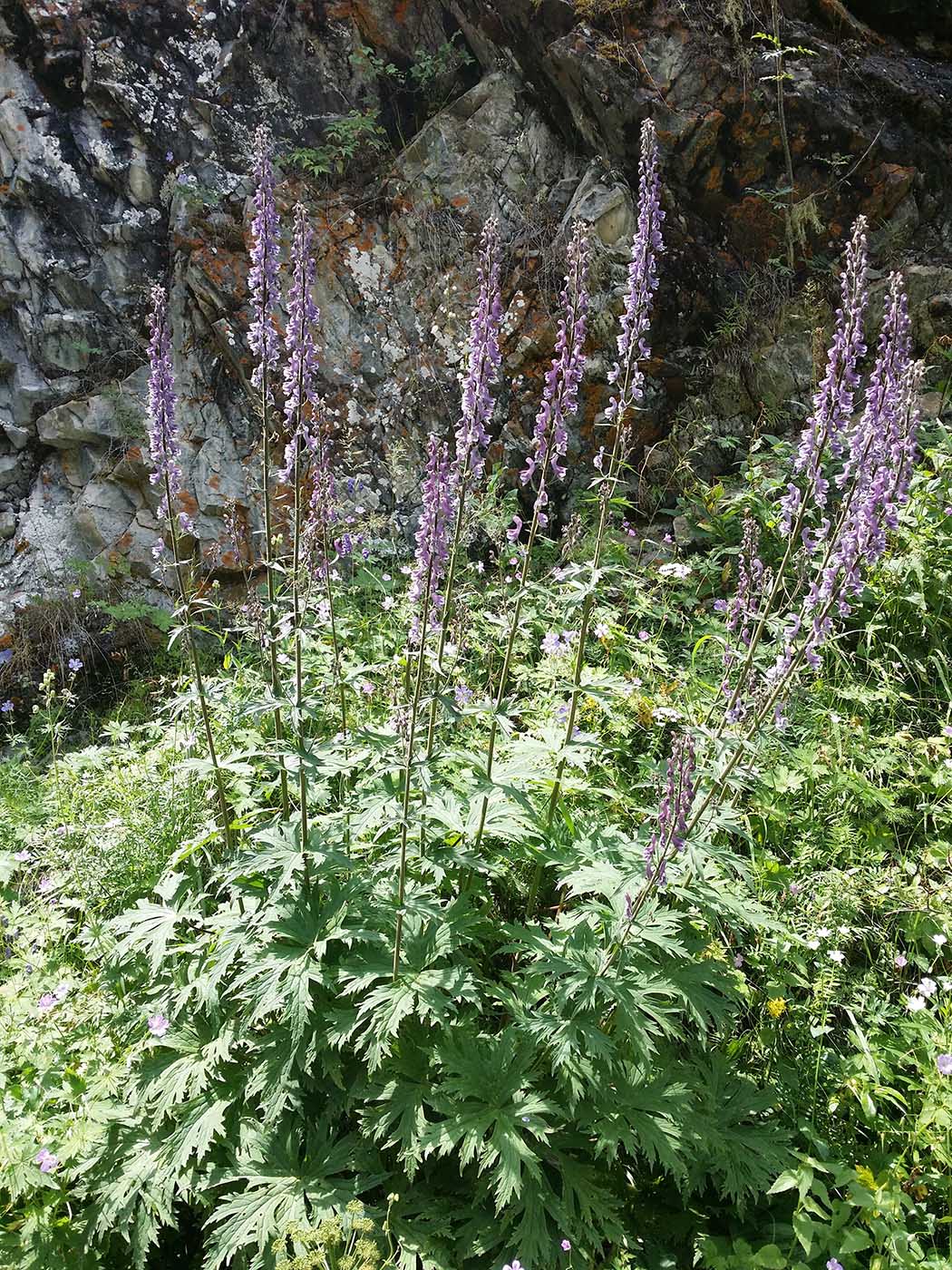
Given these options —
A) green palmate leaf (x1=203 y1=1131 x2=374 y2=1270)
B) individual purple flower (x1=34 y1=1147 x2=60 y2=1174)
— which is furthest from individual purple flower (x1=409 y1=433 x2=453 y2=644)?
individual purple flower (x1=34 y1=1147 x2=60 y2=1174)

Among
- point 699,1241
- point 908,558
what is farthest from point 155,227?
point 699,1241

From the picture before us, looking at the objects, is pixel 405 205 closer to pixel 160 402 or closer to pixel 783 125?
pixel 783 125

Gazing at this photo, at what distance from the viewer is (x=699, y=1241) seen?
2.80m

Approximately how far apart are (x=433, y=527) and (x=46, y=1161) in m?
2.77

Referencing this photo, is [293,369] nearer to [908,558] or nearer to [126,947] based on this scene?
[126,947]

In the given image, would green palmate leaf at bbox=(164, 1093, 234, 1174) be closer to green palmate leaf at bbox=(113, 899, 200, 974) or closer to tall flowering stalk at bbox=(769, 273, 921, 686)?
green palmate leaf at bbox=(113, 899, 200, 974)

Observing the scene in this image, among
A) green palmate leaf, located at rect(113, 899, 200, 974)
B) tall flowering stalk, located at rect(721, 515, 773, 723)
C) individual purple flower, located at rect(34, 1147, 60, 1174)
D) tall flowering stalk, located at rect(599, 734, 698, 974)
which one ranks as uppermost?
tall flowering stalk, located at rect(721, 515, 773, 723)

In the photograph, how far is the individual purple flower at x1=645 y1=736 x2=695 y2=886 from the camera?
2699mm

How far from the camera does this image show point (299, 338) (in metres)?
3.07

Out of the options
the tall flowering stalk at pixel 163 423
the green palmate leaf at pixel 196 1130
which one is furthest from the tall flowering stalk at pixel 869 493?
the tall flowering stalk at pixel 163 423

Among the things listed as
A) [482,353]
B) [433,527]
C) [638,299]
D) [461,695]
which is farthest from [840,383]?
[461,695]

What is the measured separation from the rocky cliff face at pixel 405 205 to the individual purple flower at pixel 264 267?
13.7 feet

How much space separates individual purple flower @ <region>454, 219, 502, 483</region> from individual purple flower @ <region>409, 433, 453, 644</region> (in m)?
0.13

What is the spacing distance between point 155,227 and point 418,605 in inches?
275
